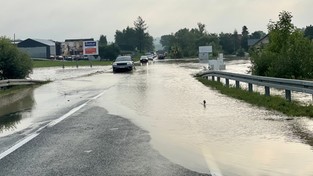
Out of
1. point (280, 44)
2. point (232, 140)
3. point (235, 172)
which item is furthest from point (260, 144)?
point (280, 44)

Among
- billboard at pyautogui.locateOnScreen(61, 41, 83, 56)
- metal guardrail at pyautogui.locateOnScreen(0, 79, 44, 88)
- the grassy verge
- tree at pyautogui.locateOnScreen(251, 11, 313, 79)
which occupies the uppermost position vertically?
billboard at pyautogui.locateOnScreen(61, 41, 83, 56)

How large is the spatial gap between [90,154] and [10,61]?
2673cm

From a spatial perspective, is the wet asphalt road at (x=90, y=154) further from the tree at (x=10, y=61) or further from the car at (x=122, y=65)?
the car at (x=122, y=65)

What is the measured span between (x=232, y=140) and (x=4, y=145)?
458 cm

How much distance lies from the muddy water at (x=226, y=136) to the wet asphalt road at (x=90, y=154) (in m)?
0.37

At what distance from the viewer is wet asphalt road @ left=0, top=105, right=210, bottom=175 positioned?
6883mm

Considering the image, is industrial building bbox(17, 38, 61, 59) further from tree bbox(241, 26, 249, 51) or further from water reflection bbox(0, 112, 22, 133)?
water reflection bbox(0, 112, 22, 133)

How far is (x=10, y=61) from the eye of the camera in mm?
32875

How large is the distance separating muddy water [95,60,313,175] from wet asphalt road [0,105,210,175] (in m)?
0.37

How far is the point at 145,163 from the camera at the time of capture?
23.8ft

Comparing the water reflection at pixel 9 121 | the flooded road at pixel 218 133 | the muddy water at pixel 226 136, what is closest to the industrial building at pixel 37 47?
the flooded road at pixel 218 133

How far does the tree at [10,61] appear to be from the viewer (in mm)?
32594

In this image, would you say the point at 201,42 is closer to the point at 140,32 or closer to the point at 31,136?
the point at 140,32

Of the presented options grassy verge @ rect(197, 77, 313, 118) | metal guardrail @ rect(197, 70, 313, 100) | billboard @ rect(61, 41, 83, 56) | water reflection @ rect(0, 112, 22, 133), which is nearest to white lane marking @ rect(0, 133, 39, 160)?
water reflection @ rect(0, 112, 22, 133)
